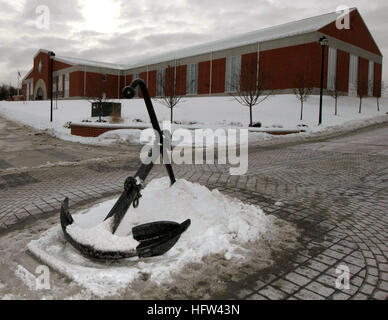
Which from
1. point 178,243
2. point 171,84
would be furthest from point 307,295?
point 171,84

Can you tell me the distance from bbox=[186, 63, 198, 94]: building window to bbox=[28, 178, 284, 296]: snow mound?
33.4m

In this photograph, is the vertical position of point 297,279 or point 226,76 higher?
point 226,76

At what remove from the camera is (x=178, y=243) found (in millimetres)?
3334

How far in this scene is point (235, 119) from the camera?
23500 mm

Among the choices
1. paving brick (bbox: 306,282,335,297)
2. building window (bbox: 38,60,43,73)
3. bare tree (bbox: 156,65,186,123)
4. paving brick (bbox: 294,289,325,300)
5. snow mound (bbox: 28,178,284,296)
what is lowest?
paving brick (bbox: 294,289,325,300)

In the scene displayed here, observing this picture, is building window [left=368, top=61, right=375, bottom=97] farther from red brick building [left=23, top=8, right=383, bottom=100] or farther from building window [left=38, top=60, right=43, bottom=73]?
building window [left=38, top=60, right=43, bottom=73]

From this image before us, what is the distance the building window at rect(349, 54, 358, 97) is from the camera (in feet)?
109

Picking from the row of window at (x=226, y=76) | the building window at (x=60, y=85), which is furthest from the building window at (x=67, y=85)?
the row of window at (x=226, y=76)

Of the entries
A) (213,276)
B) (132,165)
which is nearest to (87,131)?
(132,165)

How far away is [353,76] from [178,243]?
35501 millimetres

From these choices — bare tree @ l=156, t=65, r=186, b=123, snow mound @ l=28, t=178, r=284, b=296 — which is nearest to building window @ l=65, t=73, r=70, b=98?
bare tree @ l=156, t=65, r=186, b=123

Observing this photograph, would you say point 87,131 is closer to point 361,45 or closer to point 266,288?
point 266,288

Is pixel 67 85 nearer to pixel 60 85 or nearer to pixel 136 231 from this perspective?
pixel 60 85
